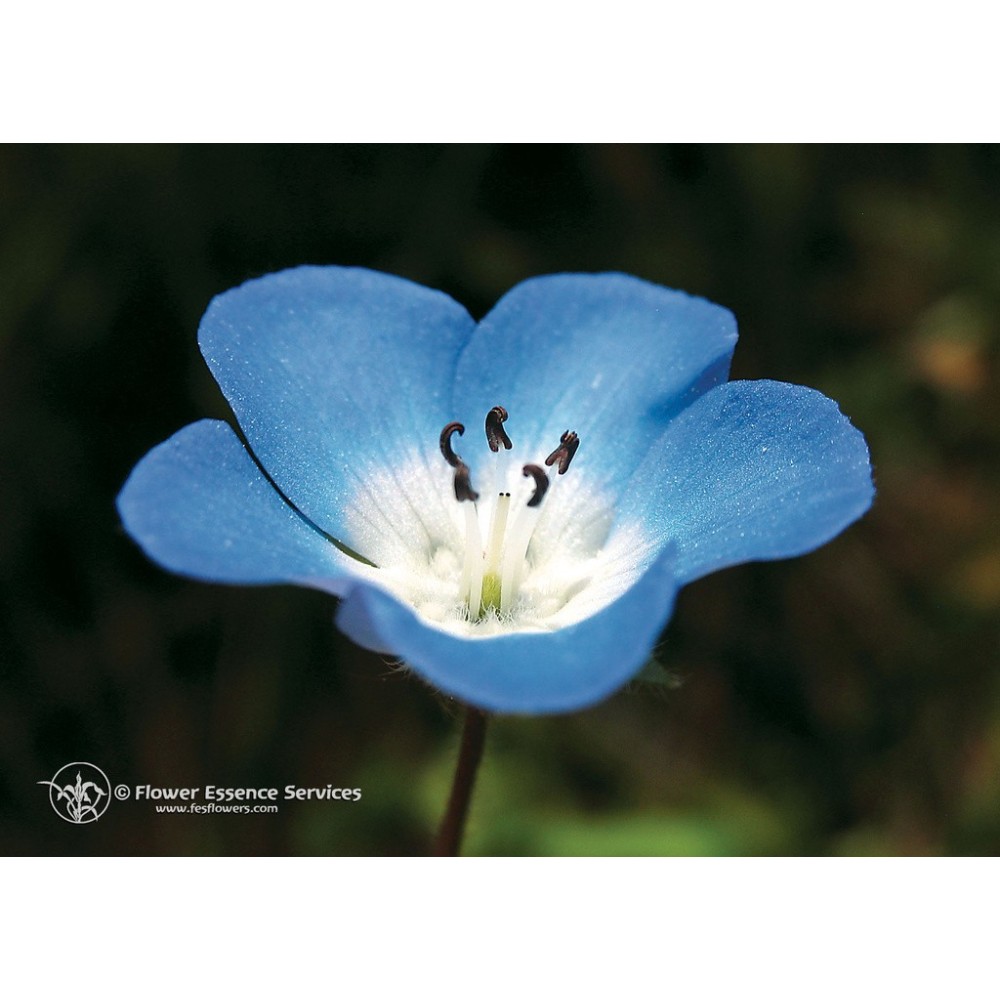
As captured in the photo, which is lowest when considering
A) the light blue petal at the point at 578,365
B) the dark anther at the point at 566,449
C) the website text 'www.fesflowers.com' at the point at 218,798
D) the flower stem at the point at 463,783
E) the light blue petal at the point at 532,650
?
the website text 'www.fesflowers.com' at the point at 218,798

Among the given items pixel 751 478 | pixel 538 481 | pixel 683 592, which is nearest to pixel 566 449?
pixel 538 481

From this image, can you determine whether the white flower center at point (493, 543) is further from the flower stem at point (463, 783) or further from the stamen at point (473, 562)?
the flower stem at point (463, 783)

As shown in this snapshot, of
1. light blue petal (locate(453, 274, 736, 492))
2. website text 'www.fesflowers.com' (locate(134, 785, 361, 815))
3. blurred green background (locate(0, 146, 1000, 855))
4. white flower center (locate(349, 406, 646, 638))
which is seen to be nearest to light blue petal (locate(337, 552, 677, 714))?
white flower center (locate(349, 406, 646, 638))

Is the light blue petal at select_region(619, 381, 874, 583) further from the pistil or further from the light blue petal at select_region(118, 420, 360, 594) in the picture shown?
the light blue petal at select_region(118, 420, 360, 594)

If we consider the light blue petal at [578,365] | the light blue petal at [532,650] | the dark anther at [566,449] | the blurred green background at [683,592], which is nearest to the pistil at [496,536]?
the dark anther at [566,449]

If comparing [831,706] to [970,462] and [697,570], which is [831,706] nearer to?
[970,462]

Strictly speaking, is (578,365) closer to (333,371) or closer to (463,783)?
(333,371)

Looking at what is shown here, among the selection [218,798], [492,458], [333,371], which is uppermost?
[333,371]
